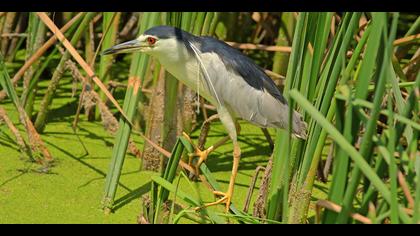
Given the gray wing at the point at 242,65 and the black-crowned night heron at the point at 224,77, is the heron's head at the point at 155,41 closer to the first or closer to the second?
the black-crowned night heron at the point at 224,77

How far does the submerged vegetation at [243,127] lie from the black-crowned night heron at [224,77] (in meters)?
0.12

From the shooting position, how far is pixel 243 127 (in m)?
4.15

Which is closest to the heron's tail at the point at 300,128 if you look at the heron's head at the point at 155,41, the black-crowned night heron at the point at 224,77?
the black-crowned night heron at the point at 224,77

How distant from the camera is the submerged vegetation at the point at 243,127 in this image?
1.67 meters

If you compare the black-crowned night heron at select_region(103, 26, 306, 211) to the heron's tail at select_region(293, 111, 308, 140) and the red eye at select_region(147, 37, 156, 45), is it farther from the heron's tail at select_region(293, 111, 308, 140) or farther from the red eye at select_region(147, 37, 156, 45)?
the heron's tail at select_region(293, 111, 308, 140)

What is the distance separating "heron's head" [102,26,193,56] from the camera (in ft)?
9.23

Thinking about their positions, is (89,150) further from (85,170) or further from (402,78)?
(402,78)

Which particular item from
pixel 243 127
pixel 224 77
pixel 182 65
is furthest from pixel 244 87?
pixel 243 127

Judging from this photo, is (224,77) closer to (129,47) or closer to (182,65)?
(182,65)

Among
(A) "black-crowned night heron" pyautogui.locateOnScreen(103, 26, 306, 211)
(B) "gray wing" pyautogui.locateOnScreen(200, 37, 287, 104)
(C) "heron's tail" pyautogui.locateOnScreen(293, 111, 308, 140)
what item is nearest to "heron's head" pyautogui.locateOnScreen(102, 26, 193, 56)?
(A) "black-crowned night heron" pyautogui.locateOnScreen(103, 26, 306, 211)

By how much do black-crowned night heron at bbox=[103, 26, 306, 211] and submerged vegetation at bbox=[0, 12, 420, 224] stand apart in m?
0.12
